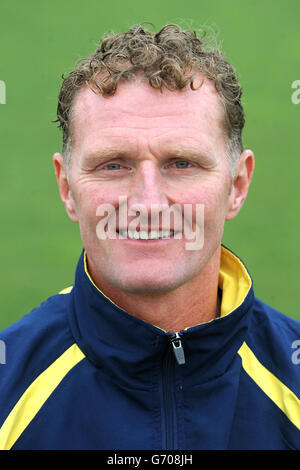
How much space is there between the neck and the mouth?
198 mm

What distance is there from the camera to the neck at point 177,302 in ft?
7.70

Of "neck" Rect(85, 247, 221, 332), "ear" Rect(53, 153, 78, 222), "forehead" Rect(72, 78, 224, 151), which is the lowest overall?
"neck" Rect(85, 247, 221, 332)

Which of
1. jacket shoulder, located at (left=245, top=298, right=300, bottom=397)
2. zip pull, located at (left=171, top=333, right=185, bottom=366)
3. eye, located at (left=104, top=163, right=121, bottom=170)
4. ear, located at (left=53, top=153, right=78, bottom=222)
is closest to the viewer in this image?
zip pull, located at (left=171, top=333, right=185, bottom=366)

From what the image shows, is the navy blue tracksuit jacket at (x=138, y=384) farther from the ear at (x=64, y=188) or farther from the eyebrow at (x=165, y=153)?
the eyebrow at (x=165, y=153)

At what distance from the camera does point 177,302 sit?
7.81 feet

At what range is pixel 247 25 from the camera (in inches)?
264

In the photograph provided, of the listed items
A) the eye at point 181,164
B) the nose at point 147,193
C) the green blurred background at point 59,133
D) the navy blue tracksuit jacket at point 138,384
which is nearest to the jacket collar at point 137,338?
the navy blue tracksuit jacket at point 138,384

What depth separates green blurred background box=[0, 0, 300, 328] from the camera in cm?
563

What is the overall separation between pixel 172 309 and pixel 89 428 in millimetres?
448

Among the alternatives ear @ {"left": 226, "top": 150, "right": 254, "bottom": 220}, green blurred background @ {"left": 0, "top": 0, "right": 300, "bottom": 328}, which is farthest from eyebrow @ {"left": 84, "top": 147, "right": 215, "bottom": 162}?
green blurred background @ {"left": 0, "top": 0, "right": 300, "bottom": 328}

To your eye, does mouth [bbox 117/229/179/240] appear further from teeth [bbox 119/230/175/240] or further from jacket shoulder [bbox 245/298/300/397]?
jacket shoulder [bbox 245/298/300/397]

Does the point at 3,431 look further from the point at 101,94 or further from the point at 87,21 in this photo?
the point at 87,21

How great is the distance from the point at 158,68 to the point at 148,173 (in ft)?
1.13
